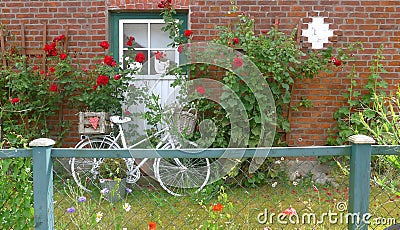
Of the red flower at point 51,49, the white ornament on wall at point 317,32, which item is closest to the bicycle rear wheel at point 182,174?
the red flower at point 51,49

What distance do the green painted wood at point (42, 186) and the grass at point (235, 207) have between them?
0.74 meters

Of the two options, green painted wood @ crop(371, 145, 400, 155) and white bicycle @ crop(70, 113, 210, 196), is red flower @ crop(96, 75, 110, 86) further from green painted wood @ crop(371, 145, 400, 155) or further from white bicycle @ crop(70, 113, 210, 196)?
green painted wood @ crop(371, 145, 400, 155)

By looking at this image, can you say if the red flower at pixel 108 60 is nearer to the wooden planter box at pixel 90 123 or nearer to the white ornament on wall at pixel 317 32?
the wooden planter box at pixel 90 123

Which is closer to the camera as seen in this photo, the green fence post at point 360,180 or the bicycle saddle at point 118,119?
the green fence post at point 360,180

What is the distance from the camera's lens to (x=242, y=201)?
193 inches

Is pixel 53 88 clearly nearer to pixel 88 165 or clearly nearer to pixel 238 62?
pixel 88 165

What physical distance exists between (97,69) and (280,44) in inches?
→ 86.1

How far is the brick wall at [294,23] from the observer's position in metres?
5.66

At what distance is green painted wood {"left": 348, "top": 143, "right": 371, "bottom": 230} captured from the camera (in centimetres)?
285

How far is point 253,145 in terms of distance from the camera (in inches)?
213

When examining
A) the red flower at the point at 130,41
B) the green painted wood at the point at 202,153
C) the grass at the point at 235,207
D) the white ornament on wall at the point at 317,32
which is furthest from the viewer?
the white ornament on wall at the point at 317,32

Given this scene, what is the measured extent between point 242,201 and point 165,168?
971mm

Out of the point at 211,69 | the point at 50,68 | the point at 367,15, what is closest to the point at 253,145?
the point at 211,69

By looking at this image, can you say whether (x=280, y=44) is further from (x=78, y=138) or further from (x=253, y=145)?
(x=78, y=138)
